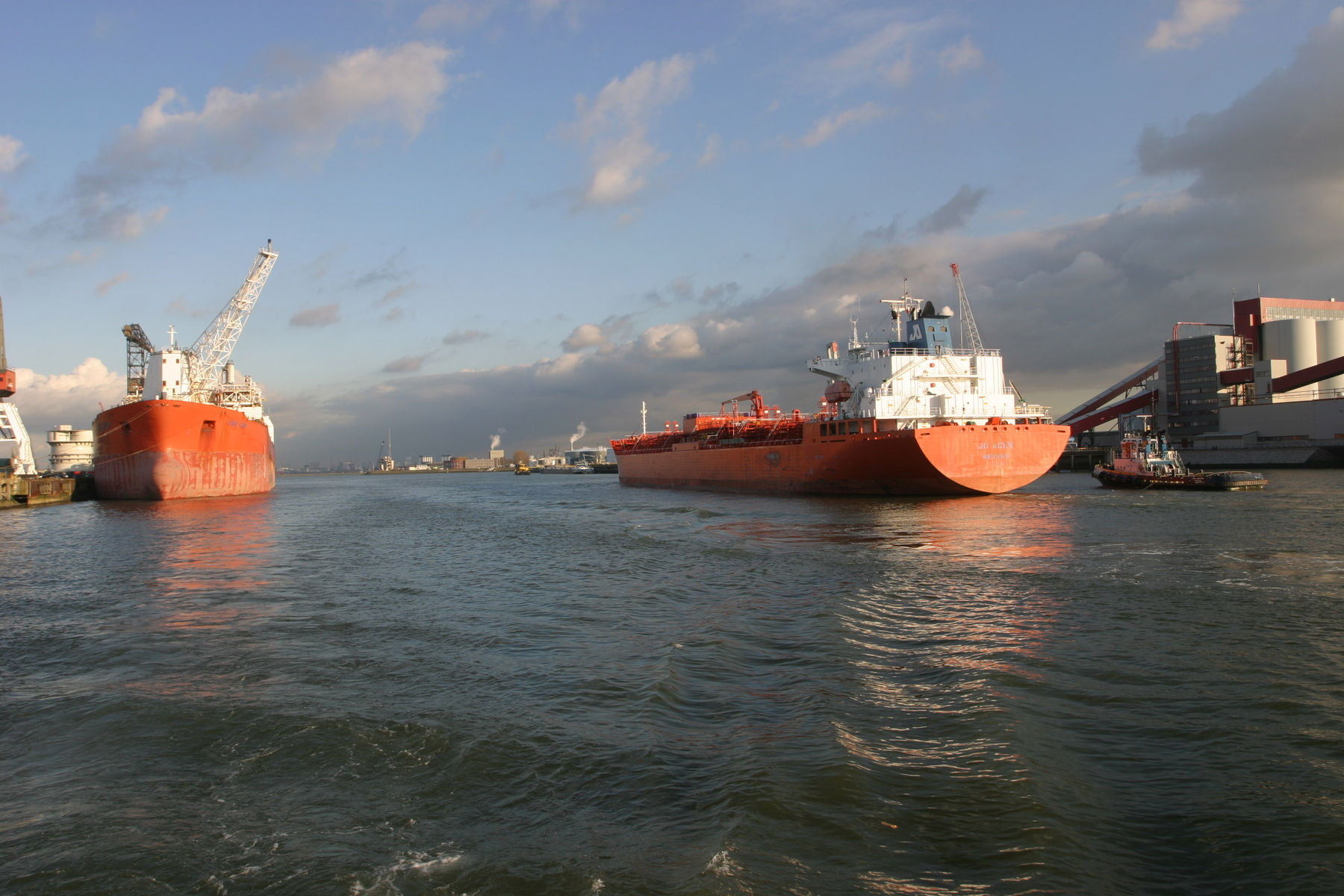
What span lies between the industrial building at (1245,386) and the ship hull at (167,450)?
2867 inches

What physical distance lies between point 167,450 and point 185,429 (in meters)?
1.27

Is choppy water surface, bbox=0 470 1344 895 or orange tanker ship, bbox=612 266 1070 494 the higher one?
orange tanker ship, bbox=612 266 1070 494

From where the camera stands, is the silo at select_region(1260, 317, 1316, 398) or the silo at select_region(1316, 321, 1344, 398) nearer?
the silo at select_region(1260, 317, 1316, 398)

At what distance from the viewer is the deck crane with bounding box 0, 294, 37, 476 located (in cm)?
4425

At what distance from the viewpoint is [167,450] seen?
3603 cm

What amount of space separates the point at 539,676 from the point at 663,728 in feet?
6.82

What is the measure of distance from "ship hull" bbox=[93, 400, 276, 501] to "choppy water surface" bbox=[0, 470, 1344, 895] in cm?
2469

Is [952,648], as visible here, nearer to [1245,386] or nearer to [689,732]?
[689,732]

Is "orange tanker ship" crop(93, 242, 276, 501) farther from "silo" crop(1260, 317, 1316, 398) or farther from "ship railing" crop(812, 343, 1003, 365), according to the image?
"silo" crop(1260, 317, 1316, 398)

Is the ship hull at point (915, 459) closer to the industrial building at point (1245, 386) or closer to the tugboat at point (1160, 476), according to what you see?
the tugboat at point (1160, 476)

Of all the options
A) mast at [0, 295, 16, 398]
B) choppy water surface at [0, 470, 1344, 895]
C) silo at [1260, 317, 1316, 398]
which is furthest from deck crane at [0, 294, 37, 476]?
silo at [1260, 317, 1316, 398]

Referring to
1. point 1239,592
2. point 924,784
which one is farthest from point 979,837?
point 1239,592

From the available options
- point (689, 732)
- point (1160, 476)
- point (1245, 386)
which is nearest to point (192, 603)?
point (689, 732)

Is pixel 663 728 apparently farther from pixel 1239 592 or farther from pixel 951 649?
pixel 1239 592
